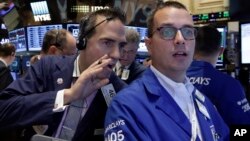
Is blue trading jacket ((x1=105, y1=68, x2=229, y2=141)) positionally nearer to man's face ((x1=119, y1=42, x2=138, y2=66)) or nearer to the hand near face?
the hand near face

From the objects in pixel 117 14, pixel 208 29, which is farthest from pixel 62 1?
pixel 117 14

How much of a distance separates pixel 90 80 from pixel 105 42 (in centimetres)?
25

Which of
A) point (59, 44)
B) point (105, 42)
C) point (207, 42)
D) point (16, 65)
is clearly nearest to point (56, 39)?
point (59, 44)

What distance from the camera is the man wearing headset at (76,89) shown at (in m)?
1.70

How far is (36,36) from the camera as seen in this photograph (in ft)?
21.5

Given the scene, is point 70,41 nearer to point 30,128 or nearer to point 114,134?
point 30,128

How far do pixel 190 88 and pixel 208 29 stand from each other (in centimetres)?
114

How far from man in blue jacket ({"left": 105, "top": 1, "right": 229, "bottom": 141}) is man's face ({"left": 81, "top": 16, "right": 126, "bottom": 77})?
0.14 meters

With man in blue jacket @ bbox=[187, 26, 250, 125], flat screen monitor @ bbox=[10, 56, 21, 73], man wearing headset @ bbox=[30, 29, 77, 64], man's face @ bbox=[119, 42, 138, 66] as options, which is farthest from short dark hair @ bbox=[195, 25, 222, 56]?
flat screen monitor @ bbox=[10, 56, 21, 73]

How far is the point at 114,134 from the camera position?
147 cm

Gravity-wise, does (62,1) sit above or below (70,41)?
above

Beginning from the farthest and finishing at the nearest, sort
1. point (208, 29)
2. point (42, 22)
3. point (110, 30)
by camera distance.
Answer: point (42, 22)
point (208, 29)
point (110, 30)

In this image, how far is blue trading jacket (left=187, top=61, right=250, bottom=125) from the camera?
2512 mm

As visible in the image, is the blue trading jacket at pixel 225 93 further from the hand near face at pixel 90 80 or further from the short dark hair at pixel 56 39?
the short dark hair at pixel 56 39
